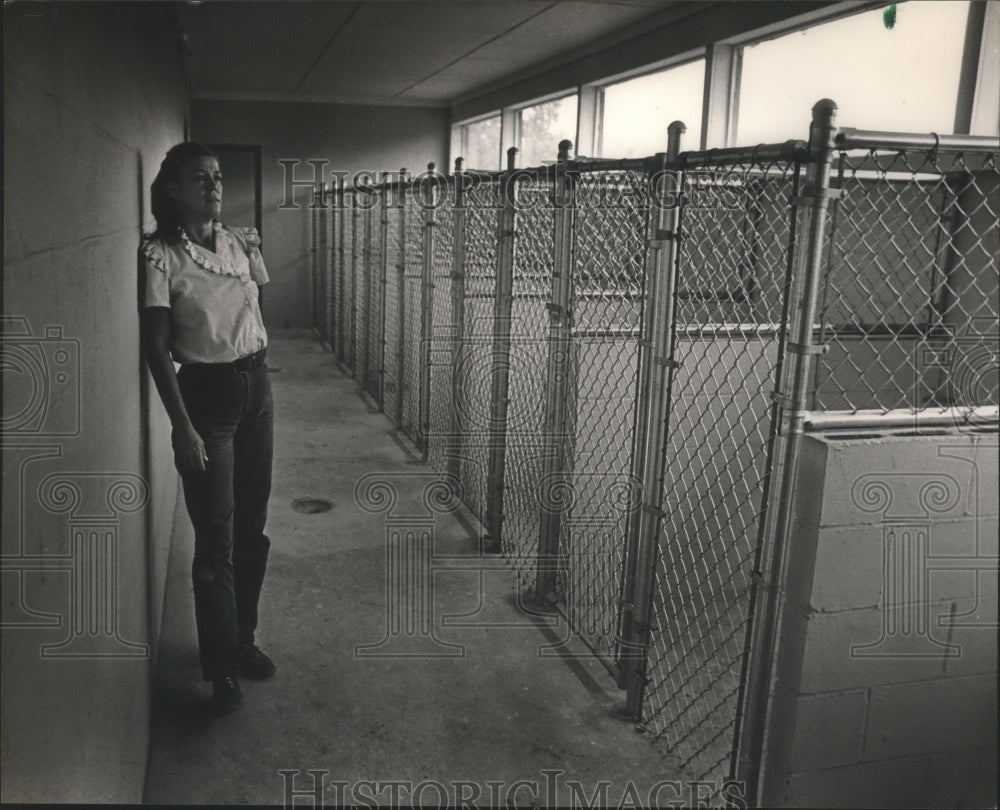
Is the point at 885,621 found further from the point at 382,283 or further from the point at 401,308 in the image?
the point at 382,283

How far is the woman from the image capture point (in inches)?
107

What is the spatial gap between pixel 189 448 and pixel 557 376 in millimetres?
1626

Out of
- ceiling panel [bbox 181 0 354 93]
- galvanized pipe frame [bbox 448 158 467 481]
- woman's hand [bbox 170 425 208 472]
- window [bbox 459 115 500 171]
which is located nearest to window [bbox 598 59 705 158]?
galvanized pipe frame [bbox 448 158 467 481]

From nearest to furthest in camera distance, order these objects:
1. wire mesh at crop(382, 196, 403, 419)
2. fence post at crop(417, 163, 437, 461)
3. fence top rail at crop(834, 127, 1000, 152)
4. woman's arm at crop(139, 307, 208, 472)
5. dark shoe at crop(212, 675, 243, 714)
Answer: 1. fence top rail at crop(834, 127, 1000, 152)
2. woman's arm at crop(139, 307, 208, 472)
3. dark shoe at crop(212, 675, 243, 714)
4. fence post at crop(417, 163, 437, 461)
5. wire mesh at crop(382, 196, 403, 419)

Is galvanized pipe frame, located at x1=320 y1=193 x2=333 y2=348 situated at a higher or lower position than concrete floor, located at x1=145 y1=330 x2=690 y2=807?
higher

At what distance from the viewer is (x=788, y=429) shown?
219 cm

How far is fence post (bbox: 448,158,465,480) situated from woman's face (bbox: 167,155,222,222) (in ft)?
7.71

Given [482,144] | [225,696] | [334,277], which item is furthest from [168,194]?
[482,144]

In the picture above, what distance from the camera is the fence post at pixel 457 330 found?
515cm

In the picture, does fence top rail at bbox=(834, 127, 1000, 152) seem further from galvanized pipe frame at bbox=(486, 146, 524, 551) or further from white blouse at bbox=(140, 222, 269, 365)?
galvanized pipe frame at bbox=(486, 146, 524, 551)

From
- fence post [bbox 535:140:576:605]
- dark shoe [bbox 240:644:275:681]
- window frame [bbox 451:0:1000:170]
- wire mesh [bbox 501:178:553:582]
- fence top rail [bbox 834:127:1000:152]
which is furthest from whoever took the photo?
window frame [bbox 451:0:1000:170]

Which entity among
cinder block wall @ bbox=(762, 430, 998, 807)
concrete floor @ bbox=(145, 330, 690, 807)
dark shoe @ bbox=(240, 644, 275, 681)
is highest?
cinder block wall @ bbox=(762, 430, 998, 807)

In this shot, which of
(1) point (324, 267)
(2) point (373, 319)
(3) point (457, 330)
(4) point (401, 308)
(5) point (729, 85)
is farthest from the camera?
(1) point (324, 267)

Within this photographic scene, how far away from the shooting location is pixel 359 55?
8562 millimetres
